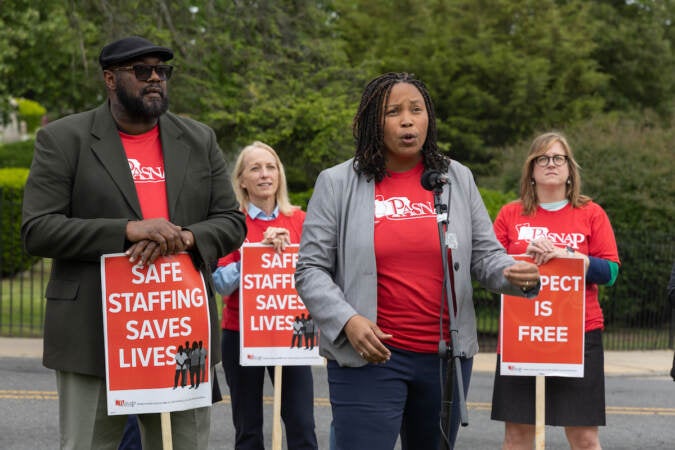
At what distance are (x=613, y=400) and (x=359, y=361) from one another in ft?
23.8

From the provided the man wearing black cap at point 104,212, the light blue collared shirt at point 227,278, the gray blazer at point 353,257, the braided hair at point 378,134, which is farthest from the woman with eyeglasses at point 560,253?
the man wearing black cap at point 104,212

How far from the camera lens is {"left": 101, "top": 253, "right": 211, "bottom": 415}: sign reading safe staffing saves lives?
13.3 feet

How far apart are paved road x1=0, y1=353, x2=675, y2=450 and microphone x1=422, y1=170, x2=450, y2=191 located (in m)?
4.37

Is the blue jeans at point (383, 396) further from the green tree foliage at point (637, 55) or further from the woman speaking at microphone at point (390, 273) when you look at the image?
the green tree foliage at point (637, 55)

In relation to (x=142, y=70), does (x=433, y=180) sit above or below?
below

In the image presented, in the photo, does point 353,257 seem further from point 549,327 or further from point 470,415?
point 470,415

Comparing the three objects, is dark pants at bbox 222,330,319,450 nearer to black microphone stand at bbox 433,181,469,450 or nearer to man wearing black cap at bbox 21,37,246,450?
man wearing black cap at bbox 21,37,246,450

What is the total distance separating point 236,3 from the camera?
16.8m

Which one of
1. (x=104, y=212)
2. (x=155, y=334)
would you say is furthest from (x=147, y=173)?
(x=155, y=334)

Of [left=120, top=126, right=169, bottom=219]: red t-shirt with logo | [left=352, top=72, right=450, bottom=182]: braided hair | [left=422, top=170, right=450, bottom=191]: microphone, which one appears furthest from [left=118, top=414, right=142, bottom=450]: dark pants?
[left=422, top=170, right=450, bottom=191]: microphone

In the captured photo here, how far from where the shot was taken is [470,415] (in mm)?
9234

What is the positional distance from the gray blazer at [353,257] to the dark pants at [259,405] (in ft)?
7.71

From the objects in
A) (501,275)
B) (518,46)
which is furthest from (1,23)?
(501,275)

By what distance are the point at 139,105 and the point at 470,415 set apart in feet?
19.3
